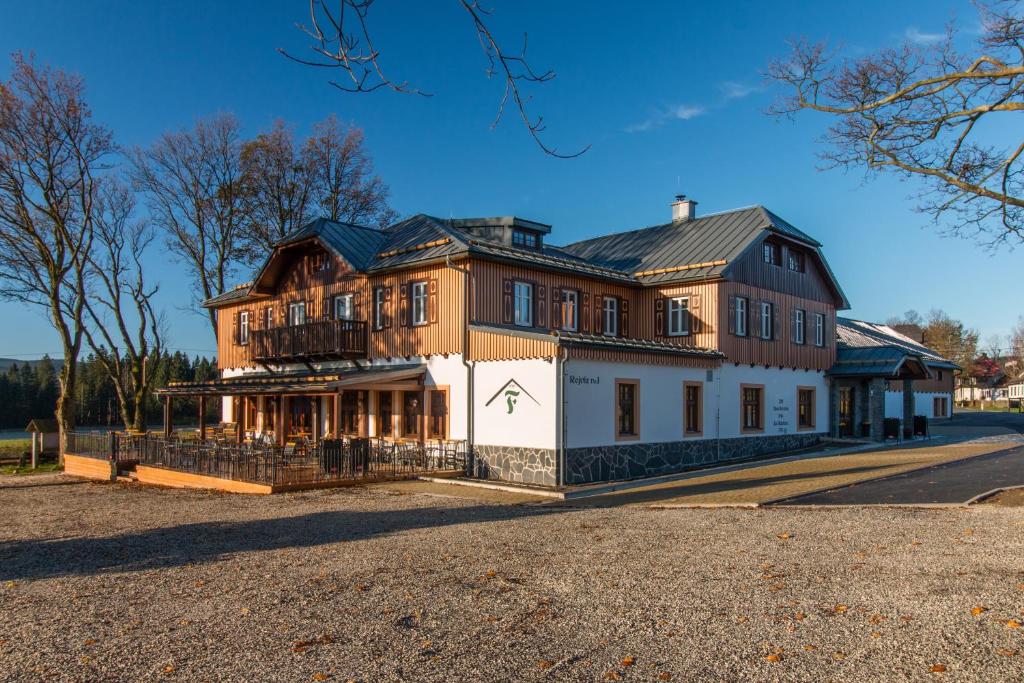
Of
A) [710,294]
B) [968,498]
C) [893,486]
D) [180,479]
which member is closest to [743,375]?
[710,294]

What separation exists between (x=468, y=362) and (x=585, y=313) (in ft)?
16.6

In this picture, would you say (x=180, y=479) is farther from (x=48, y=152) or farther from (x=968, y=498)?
(x=968, y=498)

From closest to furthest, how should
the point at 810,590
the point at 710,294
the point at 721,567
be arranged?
the point at 810,590 → the point at 721,567 → the point at 710,294

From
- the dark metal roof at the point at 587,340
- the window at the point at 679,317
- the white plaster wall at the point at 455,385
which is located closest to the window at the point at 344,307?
the white plaster wall at the point at 455,385

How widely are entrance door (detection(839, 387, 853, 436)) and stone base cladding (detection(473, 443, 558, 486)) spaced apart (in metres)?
16.1

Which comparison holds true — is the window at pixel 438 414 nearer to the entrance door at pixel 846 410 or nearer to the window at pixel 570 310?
the window at pixel 570 310

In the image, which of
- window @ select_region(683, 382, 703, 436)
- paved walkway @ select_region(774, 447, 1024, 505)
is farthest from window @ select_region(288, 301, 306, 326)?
paved walkway @ select_region(774, 447, 1024, 505)

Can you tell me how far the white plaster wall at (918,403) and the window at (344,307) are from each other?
1048 inches

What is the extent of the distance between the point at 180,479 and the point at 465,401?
25.1ft

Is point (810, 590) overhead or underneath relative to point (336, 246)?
underneath

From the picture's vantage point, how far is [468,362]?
20.5 m

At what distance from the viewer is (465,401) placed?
20609 mm

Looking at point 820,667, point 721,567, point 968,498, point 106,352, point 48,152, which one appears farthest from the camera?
point 106,352

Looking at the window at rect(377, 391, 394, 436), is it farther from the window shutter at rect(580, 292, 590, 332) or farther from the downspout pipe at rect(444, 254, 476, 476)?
the window shutter at rect(580, 292, 590, 332)
